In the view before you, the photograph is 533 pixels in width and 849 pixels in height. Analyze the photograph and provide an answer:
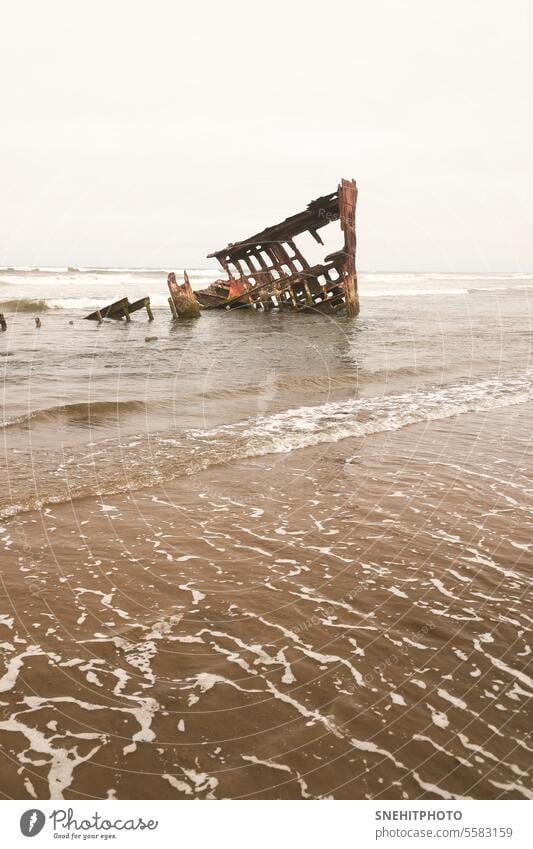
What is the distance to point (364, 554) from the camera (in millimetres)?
4582

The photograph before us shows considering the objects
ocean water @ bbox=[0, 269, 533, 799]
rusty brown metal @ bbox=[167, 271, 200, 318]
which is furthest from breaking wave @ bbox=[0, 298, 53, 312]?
ocean water @ bbox=[0, 269, 533, 799]

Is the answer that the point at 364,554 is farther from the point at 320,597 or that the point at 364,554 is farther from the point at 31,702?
the point at 31,702

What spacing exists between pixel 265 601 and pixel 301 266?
77.8 feet

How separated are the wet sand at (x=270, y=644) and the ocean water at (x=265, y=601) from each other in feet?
0.05

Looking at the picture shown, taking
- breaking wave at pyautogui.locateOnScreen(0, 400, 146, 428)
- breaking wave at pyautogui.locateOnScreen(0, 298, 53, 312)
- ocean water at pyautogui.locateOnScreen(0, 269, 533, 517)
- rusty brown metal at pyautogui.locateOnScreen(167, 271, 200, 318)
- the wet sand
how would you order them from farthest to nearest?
breaking wave at pyautogui.locateOnScreen(0, 298, 53, 312)
rusty brown metal at pyautogui.locateOnScreen(167, 271, 200, 318)
breaking wave at pyautogui.locateOnScreen(0, 400, 146, 428)
ocean water at pyautogui.locateOnScreen(0, 269, 533, 517)
the wet sand

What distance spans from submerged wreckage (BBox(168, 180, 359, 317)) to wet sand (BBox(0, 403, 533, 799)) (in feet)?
64.4

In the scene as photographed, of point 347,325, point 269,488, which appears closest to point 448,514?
→ point 269,488

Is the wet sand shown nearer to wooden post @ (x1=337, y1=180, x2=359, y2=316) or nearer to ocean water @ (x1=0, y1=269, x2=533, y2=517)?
ocean water @ (x1=0, y1=269, x2=533, y2=517)

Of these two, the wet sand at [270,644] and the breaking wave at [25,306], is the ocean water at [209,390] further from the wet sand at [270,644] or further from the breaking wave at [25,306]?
the breaking wave at [25,306]

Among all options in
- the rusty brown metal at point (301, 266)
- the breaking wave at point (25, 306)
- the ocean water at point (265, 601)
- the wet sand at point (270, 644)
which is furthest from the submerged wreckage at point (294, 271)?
the wet sand at point (270, 644)

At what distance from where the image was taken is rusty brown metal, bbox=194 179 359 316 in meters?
23.2

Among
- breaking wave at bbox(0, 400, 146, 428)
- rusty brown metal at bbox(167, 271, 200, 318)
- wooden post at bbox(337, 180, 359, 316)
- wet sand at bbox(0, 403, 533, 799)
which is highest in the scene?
wooden post at bbox(337, 180, 359, 316)
